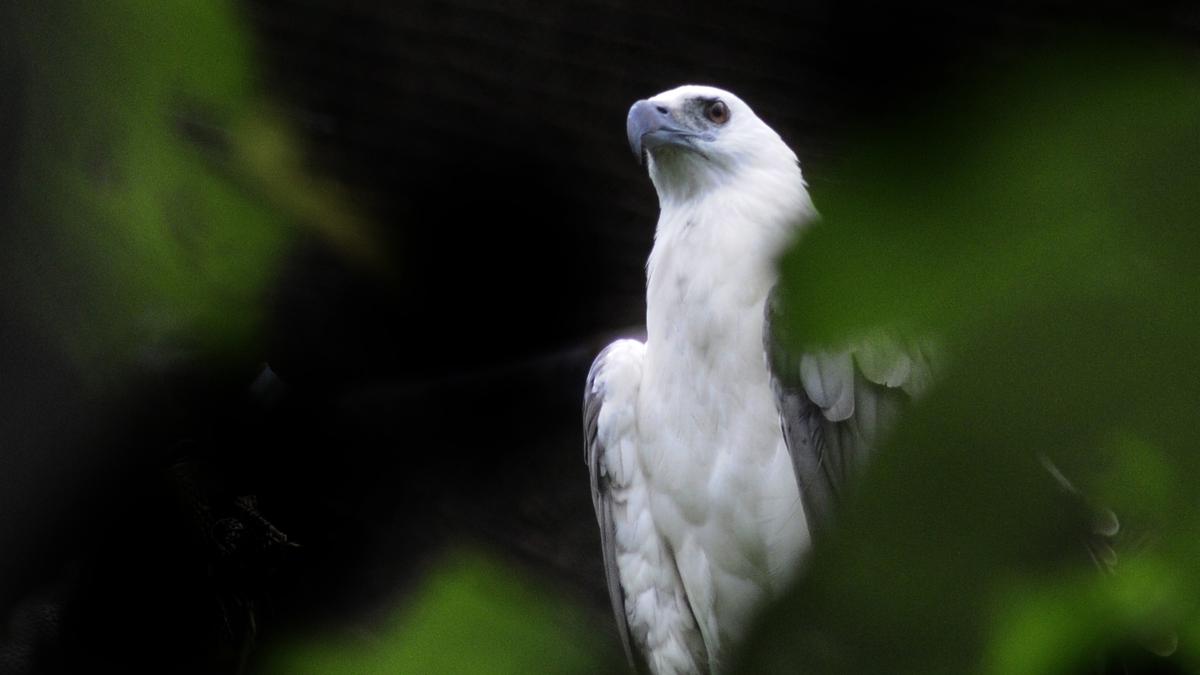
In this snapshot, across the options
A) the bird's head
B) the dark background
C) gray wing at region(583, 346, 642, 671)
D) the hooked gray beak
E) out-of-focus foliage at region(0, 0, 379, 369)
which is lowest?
gray wing at region(583, 346, 642, 671)

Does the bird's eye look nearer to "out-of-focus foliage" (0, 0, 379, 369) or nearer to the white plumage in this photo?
the white plumage

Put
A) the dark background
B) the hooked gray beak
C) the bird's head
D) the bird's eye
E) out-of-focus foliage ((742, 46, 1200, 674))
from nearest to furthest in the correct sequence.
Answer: out-of-focus foliage ((742, 46, 1200, 674)) → the dark background → the hooked gray beak → the bird's head → the bird's eye

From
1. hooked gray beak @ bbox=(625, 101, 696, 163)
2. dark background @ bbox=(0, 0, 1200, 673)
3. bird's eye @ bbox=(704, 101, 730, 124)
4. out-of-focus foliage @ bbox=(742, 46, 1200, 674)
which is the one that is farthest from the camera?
bird's eye @ bbox=(704, 101, 730, 124)

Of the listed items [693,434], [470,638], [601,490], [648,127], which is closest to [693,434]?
[693,434]

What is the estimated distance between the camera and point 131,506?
30 centimetres

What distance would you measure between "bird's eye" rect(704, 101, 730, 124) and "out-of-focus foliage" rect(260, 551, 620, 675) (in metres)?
1.22

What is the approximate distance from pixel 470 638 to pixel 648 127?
106cm

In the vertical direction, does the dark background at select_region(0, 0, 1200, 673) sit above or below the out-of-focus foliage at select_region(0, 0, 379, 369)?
below

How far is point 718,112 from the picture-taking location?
1.48 meters

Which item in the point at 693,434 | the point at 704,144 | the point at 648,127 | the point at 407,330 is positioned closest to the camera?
the point at 407,330

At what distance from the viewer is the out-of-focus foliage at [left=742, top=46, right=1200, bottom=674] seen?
162 mm

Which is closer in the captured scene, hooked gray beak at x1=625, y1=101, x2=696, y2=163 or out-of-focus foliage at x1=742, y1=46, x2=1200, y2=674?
out-of-focus foliage at x1=742, y1=46, x2=1200, y2=674

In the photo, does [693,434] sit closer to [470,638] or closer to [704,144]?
[704,144]

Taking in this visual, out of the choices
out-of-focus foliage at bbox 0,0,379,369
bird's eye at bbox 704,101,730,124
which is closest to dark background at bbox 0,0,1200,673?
out-of-focus foliage at bbox 0,0,379,369
